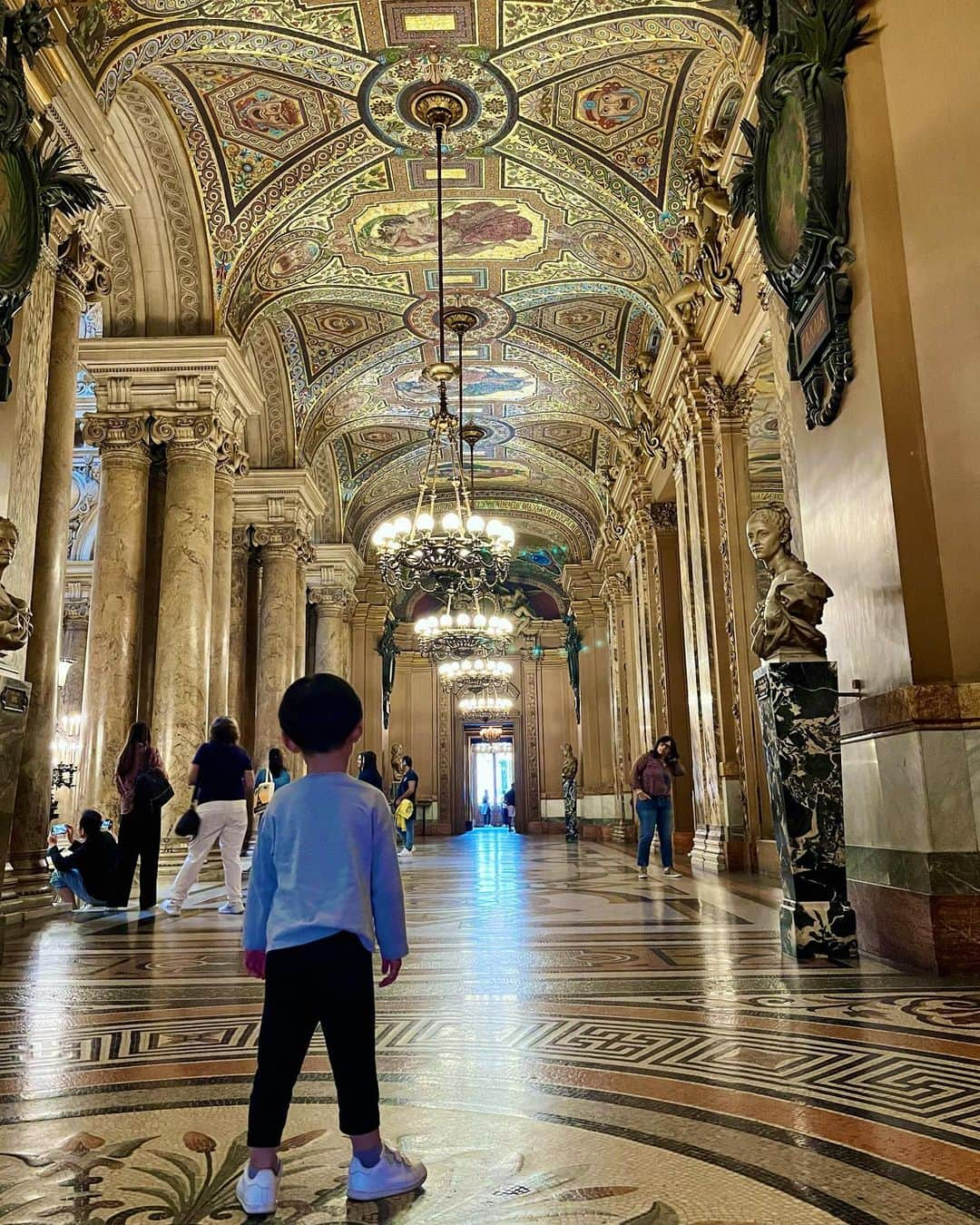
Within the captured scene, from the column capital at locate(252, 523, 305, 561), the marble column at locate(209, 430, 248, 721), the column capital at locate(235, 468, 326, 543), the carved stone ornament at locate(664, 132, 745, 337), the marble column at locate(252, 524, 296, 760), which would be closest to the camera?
the carved stone ornament at locate(664, 132, 745, 337)

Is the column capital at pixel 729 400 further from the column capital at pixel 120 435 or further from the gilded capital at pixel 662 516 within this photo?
the column capital at pixel 120 435

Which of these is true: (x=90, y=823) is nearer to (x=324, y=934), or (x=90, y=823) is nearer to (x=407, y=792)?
(x=324, y=934)

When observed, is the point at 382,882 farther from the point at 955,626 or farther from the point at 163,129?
the point at 163,129

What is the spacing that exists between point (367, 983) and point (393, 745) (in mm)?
21553

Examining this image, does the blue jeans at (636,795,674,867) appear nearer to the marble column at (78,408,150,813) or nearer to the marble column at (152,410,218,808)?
the marble column at (152,410,218,808)

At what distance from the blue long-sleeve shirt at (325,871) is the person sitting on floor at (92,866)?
495 centimetres

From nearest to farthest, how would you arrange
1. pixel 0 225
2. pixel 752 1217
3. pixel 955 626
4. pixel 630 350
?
pixel 752 1217
pixel 955 626
pixel 0 225
pixel 630 350

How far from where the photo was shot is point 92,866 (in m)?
6.20

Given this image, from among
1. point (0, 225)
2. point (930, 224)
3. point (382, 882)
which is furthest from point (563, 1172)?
point (0, 225)

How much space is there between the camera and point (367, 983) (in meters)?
1.62

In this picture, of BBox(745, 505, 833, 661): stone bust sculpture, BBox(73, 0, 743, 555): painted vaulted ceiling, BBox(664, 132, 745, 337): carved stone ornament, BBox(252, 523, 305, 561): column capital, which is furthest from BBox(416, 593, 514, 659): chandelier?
BBox(745, 505, 833, 661): stone bust sculpture

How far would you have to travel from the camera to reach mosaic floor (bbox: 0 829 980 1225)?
1.52m

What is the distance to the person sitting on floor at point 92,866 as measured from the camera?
612 cm

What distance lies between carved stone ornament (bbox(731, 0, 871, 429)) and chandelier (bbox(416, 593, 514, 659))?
29.5 feet
